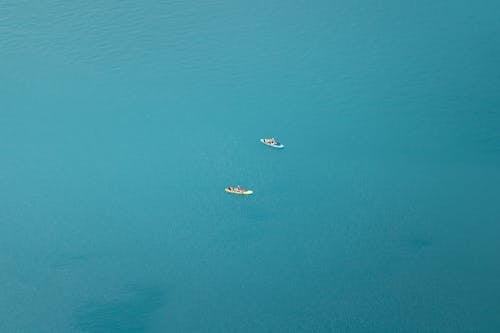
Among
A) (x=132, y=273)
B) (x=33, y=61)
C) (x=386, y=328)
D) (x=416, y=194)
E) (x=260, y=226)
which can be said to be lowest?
(x=386, y=328)

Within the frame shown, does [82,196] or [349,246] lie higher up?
[82,196]

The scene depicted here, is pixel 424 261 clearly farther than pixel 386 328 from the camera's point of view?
Yes

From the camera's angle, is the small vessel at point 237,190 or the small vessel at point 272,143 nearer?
the small vessel at point 237,190

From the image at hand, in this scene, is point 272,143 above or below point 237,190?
above

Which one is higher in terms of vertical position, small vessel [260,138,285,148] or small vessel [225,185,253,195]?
small vessel [260,138,285,148]

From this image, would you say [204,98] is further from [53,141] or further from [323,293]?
[323,293]

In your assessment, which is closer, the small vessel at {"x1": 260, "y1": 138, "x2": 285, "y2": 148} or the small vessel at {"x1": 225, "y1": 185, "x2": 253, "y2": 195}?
the small vessel at {"x1": 225, "y1": 185, "x2": 253, "y2": 195}

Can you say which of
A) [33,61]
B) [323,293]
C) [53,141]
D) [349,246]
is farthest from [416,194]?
[33,61]

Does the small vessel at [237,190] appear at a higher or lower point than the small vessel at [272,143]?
lower

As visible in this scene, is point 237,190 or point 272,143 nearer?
point 237,190

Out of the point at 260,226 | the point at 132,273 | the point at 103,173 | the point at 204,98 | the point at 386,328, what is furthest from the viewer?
the point at 204,98

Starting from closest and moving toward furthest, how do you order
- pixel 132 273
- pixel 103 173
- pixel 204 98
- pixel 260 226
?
pixel 132 273
pixel 260 226
pixel 103 173
pixel 204 98
